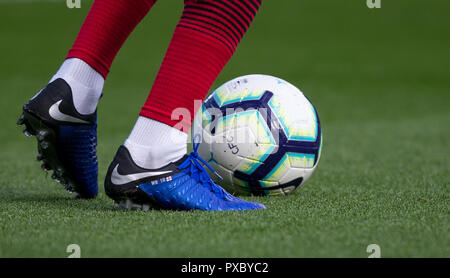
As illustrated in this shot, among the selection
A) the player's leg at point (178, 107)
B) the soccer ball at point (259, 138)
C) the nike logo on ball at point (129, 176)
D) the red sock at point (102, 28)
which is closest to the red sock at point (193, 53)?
the player's leg at point (178, 107)

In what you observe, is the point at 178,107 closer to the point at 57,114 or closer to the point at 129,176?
the point at 129,176

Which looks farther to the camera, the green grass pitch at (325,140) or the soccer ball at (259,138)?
the soccer ball at (259,138)

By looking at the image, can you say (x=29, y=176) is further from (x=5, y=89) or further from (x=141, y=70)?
(x=141, y=70)

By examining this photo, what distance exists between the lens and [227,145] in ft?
6.98

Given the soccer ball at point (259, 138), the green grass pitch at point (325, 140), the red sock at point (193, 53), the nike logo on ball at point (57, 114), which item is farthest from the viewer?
the soccer ball at point (259, 138)

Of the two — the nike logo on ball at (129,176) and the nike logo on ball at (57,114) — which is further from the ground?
the nike logo on ball at (57,114)

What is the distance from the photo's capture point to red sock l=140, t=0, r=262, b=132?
1.60m

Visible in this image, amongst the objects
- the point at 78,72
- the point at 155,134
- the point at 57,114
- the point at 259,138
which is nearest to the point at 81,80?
the point at 78,72

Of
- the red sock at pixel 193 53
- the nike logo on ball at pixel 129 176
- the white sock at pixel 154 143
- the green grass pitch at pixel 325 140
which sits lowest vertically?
the green grass pitch at pixel 325 140

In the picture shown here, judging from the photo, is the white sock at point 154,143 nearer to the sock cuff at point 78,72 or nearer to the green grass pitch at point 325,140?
the green grass pitch at point 325,140

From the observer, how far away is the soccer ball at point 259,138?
2.13 m

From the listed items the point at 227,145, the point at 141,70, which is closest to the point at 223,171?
the point at 227,145

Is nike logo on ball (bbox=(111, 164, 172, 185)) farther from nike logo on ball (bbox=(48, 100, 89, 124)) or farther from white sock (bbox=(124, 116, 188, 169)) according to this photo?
nike logo on ball (bbox=(48, 100, 89, 124))
